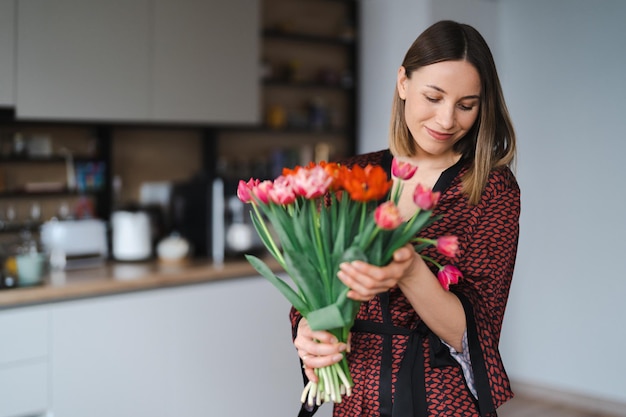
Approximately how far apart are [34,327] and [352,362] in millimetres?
1495

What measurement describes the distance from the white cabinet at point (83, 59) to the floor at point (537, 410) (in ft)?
8.63

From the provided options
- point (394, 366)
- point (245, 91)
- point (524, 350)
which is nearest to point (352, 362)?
point (394, 366)

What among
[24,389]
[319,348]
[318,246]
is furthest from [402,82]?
[24,389]

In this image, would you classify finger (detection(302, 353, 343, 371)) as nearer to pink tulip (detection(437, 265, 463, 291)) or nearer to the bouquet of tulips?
the bouquet of tulips

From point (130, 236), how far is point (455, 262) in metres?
2.14

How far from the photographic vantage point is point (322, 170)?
1.04 metres

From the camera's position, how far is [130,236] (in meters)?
3.14

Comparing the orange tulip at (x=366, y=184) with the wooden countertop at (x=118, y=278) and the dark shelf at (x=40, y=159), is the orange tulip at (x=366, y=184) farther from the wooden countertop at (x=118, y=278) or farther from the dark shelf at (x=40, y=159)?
the dark shelf at (x=40, y=159)

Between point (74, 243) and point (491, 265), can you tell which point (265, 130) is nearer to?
point (74, 243)

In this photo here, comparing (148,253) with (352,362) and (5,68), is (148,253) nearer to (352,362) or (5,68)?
(5,68)

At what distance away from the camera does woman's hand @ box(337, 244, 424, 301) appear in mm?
1000

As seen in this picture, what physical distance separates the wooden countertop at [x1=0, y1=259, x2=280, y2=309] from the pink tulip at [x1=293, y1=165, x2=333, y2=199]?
175cm

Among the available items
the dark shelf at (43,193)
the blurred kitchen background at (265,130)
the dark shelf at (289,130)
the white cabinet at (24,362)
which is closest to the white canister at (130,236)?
the blurred kitchen background at (265,130)

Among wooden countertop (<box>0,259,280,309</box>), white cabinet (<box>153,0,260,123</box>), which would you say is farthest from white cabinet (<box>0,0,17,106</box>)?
wooden countertop (<box>0,259,280,309</box>)
